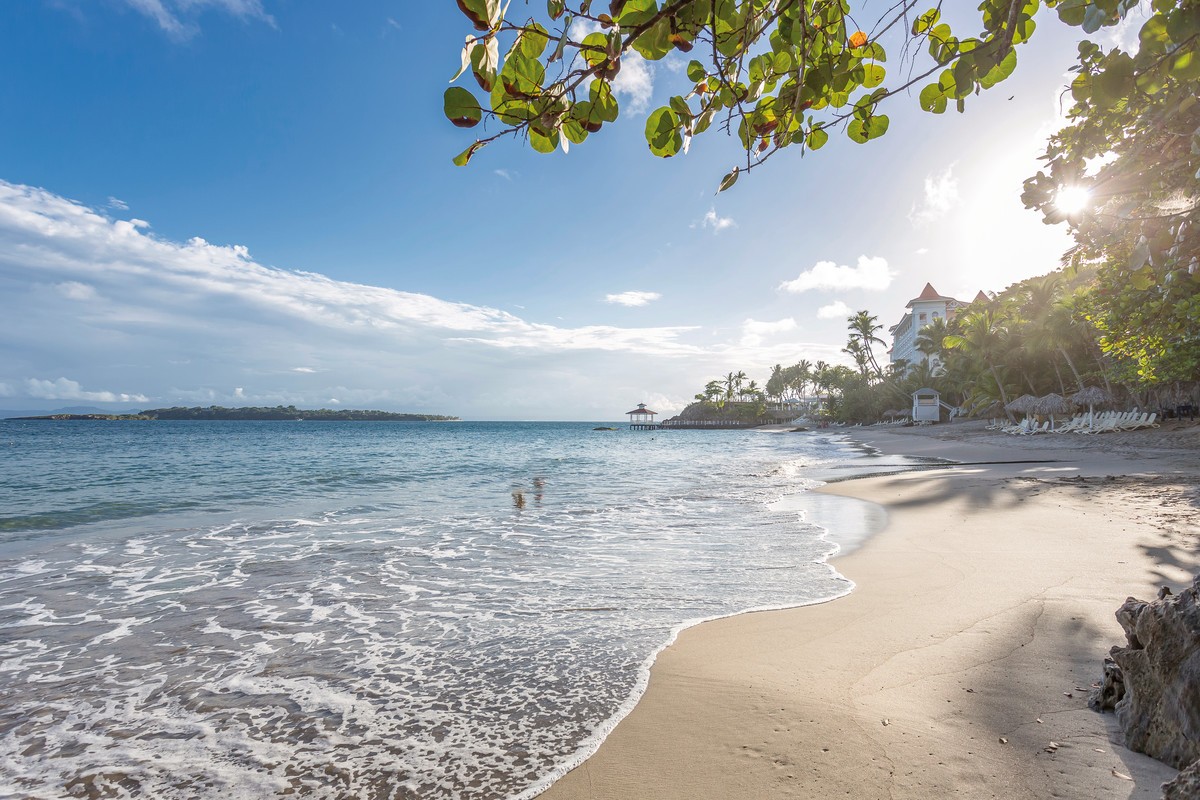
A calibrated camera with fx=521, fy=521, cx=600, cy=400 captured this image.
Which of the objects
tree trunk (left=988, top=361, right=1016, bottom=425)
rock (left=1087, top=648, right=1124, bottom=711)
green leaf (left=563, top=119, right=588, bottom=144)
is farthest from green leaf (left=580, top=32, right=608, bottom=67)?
tree trunk (left=988, top=361, right=1016, bottom=425)

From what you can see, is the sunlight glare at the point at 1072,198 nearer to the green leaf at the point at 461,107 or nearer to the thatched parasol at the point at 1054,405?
the green leaf at the point at 461,107

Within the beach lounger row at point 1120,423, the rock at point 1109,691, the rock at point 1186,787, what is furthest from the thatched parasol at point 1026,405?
the rock at point 1186,787

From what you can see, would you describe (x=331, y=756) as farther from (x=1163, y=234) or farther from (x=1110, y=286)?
(x=1110, y=286)

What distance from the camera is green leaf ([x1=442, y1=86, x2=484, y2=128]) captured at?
3.94 feet

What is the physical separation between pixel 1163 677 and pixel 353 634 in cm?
495

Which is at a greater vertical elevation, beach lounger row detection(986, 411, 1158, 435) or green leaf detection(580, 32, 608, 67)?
green leaf detection(580, 32, 608, 67)

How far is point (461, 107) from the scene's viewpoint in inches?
48.5

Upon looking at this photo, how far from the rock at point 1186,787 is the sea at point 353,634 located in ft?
6.89

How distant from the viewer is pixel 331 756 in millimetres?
2672

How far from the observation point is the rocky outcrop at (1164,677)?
6.17ft

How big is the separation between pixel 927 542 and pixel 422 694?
20.7 ft

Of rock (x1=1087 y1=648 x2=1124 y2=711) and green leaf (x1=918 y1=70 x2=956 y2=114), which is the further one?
rock (x1=1087 y1=648 x2=1124 y2=711)

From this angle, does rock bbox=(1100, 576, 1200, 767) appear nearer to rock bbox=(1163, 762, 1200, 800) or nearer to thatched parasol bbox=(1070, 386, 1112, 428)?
rock bbox=(1163, 762, 1200, 800)

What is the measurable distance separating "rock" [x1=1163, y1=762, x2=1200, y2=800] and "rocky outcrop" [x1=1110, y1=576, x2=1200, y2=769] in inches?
25.6
